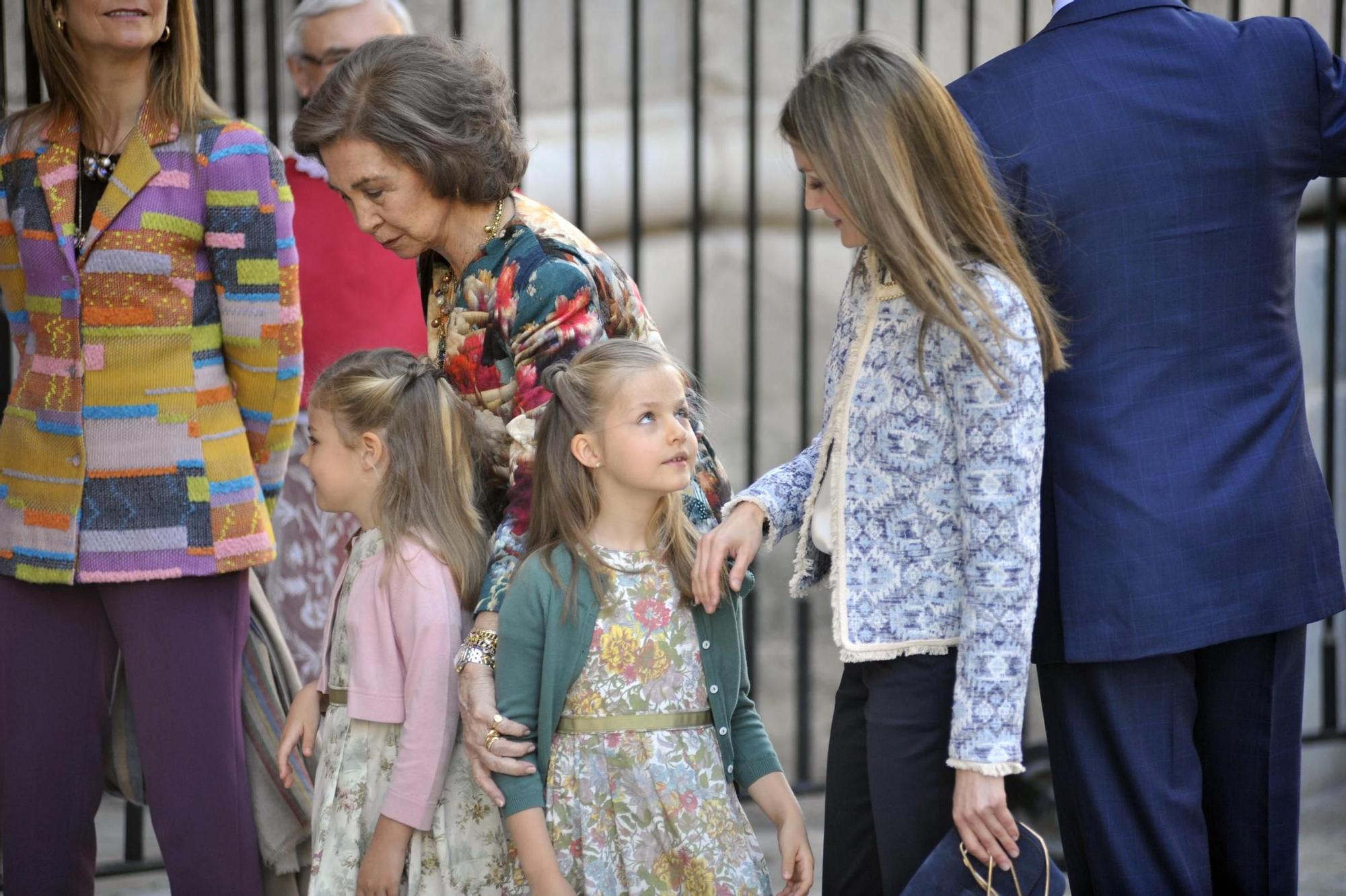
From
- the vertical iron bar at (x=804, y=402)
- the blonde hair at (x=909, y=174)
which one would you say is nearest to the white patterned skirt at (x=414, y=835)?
the blonde hair at (x=909, y=174)

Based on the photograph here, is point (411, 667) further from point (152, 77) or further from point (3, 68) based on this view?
point (3, 68)

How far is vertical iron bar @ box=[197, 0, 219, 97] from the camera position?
Result: 3.41 metres

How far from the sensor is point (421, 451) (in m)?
2.32

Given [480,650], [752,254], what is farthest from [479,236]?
[752,254]

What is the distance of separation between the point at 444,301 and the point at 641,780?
73 centimetres

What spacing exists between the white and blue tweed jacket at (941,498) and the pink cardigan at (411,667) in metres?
0.46

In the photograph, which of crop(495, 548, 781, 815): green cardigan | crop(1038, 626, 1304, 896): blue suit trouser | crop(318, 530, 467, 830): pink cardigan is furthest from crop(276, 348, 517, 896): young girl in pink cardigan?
crop(1038, 626, 1304, 896): blue suit trouser

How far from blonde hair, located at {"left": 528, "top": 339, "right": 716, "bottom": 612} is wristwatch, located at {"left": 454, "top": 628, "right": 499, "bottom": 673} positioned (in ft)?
0.36

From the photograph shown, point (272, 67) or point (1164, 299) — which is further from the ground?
point (272, 67)

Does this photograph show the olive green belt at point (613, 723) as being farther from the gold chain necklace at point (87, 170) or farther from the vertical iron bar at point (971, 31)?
the vertical iron bar at point (971, 31)

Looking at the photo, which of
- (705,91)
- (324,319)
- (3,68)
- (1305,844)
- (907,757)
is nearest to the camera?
(907,757)

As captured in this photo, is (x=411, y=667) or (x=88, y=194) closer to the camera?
(x=411, y=667)

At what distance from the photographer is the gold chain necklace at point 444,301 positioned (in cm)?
228

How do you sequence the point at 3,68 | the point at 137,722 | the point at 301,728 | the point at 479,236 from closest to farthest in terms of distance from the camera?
the point at 479,236
the point at 301,728
the point at 137,722
the point at 3,68
